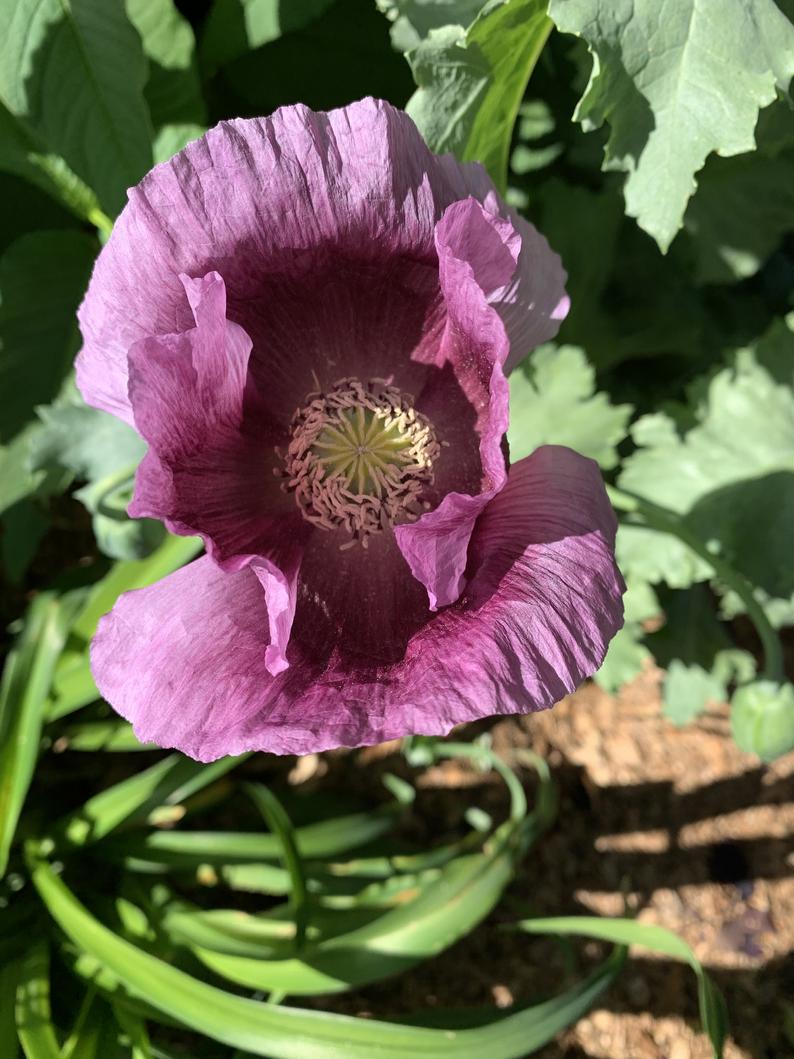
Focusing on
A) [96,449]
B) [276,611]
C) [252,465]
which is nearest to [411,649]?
[276,611]

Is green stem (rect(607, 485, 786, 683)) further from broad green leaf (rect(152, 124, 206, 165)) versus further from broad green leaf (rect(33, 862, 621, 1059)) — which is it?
broad green leaf (rect(152, 124, 206, 165))

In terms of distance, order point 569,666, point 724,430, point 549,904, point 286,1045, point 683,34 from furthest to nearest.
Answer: point 549,904, point 724,430, point 286,1045, point 683,34, point 569,666

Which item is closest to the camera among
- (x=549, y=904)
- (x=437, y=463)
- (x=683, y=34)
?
(x=683, y=34)

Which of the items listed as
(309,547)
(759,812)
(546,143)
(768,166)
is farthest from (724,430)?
(759,812)

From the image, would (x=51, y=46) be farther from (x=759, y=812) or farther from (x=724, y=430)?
(x=759, y=812)

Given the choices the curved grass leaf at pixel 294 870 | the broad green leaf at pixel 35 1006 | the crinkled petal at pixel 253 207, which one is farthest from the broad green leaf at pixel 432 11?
the broad green leaf at pixel 35 1006

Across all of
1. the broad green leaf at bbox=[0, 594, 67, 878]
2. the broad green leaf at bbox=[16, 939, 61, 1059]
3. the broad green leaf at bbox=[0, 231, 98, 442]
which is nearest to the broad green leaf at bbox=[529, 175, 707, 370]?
the broad green leaf at bbox=[0, 231, 98, 442]
